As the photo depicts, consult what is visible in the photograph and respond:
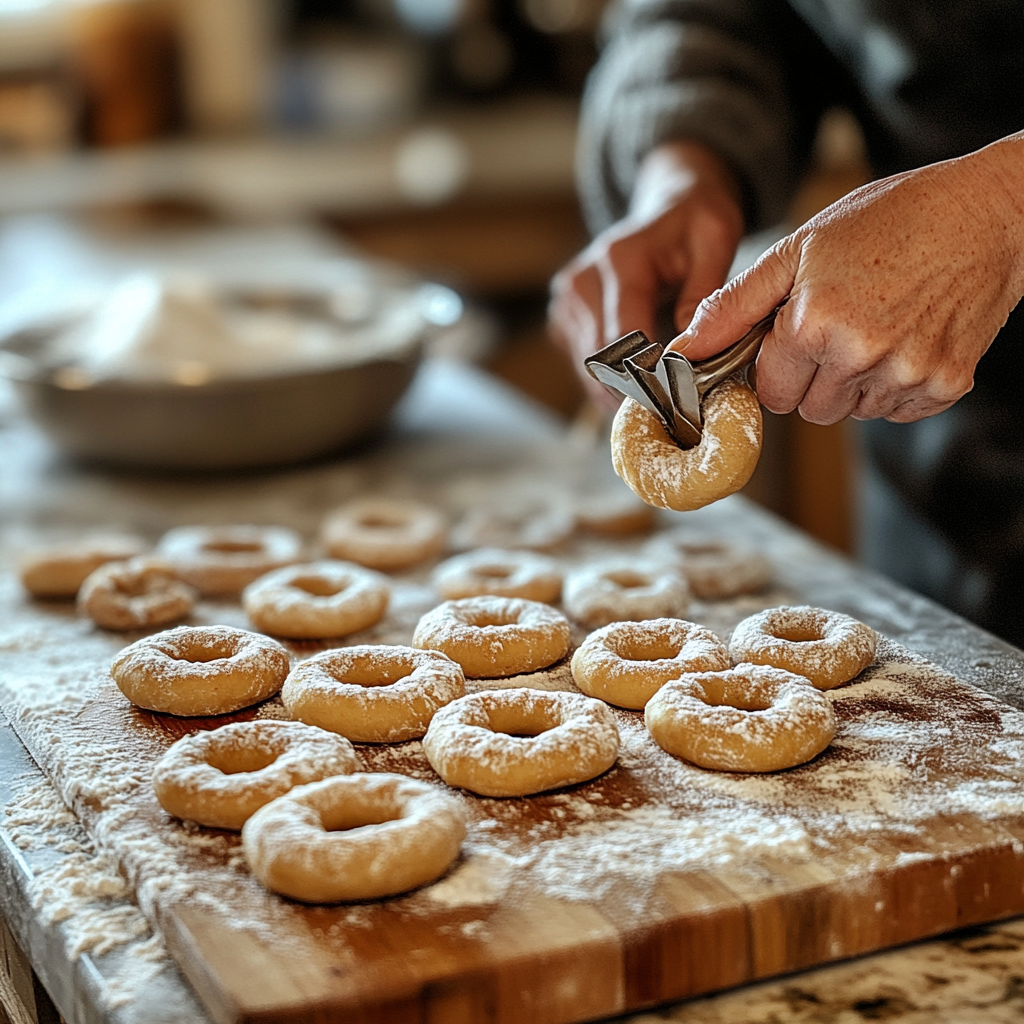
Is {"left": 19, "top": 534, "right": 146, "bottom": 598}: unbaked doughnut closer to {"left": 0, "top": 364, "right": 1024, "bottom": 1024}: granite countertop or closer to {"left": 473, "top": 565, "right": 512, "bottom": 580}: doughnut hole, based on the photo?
{"left": 0, "top": 364, "right": 1024, "bottom": 1024}: granite countertop

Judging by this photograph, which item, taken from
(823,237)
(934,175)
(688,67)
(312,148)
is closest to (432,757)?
(823,237)

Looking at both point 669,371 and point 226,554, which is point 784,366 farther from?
point 226,554

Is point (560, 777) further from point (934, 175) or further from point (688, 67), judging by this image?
point (688, 67)

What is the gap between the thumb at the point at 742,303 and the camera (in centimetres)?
116

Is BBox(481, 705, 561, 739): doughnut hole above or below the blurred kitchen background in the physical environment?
below

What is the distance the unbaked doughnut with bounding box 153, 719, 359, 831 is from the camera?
106 cm

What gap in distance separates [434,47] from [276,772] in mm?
4164

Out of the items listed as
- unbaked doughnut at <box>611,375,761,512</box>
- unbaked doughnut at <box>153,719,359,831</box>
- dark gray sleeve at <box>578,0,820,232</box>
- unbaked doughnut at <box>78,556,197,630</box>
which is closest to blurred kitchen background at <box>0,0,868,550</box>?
dark gray sleeve at <box>578,0,820,232</box>

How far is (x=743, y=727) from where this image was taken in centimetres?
114

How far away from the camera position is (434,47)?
15.7ft

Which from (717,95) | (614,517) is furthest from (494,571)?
(717,95)

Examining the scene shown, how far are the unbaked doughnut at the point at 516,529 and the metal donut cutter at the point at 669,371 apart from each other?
19.9 inches

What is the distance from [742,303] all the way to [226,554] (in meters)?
0.80

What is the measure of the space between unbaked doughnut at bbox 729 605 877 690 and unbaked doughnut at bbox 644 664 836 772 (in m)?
0.07
